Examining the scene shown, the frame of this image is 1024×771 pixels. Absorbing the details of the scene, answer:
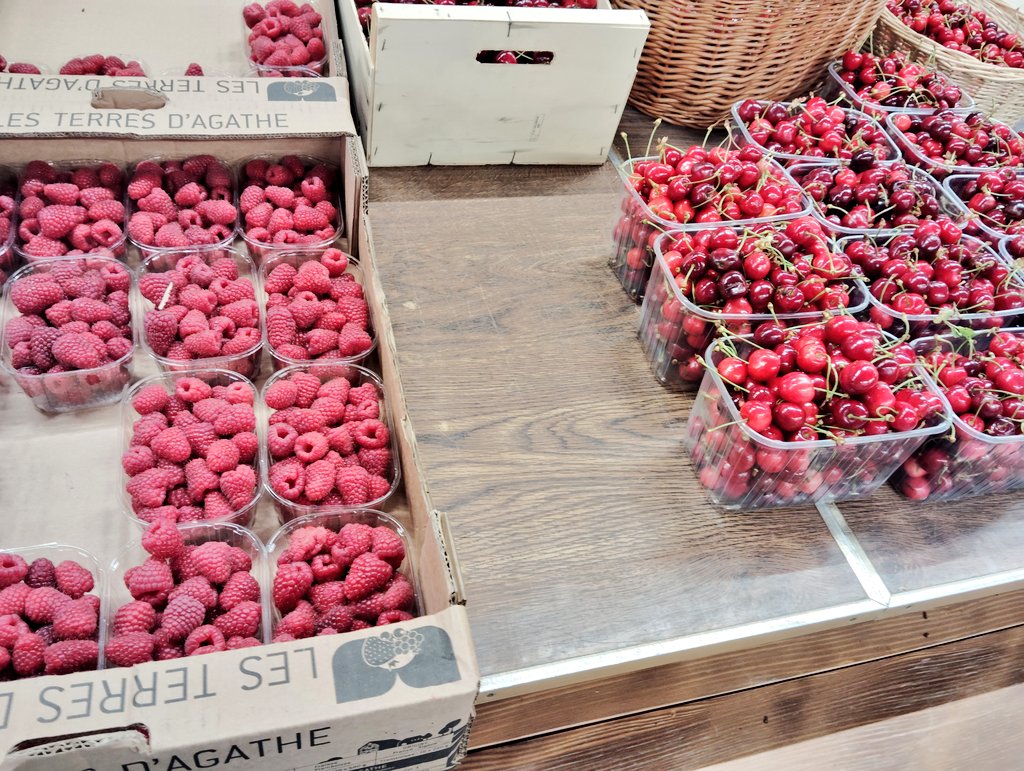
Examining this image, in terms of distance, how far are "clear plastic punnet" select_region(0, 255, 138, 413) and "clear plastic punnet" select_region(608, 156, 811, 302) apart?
0.84m

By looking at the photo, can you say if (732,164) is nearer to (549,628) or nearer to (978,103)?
(549,628)

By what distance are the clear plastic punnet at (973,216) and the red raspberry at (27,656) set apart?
1584 mm

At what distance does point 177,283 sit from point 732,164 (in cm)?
95

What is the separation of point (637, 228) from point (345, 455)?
24.9 inches

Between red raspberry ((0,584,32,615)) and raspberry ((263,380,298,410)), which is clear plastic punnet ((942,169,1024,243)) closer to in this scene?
raspberry ((263,380,298,410))

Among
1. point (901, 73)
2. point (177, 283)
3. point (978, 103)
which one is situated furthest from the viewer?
point (978, 103)

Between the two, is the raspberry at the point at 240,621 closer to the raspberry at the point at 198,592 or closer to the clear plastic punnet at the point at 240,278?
the raspberry at the point at 198,592

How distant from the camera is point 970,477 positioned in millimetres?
1193

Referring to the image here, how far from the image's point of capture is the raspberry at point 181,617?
93 cm

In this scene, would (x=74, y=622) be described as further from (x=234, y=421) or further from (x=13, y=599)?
(x=234, y=421)

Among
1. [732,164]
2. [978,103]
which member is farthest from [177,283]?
[978,103]

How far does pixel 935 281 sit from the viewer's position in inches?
50.0

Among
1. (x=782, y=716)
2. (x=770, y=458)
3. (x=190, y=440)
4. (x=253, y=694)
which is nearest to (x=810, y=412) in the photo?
(x=770, y=458)

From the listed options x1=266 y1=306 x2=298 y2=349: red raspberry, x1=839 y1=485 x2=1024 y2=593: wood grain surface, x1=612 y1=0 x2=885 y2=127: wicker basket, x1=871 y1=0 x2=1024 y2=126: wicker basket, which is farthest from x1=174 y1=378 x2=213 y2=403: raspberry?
x1=871 y1=0 x2=1024 y2=126: wicker basket
